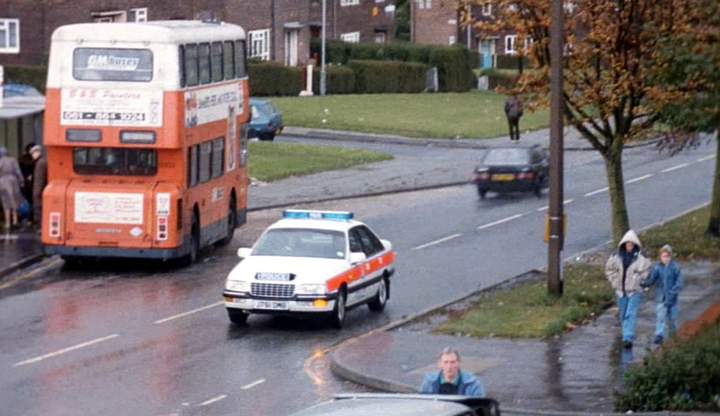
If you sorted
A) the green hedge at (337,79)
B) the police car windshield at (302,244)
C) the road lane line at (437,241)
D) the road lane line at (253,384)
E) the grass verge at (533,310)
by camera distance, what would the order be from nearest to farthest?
the road lane line at (253,384)
the grass verge at (533,310)
the police car windshield at (302,244)
the road lane line at (437,241)
the green hedge at (337,79)

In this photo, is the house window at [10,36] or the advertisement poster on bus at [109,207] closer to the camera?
the advertisement poster on bus at [109,207]

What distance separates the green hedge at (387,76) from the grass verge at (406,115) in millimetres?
1589

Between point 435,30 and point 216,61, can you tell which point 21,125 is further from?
point 435,30

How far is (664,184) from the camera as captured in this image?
45.2 meters

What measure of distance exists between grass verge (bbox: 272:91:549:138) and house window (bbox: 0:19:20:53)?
10.7 m

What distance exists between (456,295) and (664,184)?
20.0 metres

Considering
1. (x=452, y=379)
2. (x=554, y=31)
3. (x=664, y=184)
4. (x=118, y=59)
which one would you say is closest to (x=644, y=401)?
(x=452, y=379)

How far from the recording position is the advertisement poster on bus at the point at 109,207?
28.2 m

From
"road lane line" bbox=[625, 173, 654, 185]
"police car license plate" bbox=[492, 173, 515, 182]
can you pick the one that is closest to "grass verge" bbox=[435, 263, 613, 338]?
"police car license plate" bbox=[492, 173, 515, 182]

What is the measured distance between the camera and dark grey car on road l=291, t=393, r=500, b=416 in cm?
991

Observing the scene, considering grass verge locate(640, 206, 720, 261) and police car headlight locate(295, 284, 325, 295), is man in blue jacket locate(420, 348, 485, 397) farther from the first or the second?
grass verge locate(640, 206, 720, 261)

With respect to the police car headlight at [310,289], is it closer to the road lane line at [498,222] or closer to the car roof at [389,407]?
the car roof at [389,407]

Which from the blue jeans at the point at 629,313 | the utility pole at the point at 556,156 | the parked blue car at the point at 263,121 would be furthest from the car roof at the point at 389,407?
the parked blue car at the point at 263,121

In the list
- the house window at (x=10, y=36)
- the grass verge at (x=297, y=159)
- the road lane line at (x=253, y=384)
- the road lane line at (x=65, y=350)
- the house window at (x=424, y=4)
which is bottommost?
the grass verge at (x=297, y=159)
